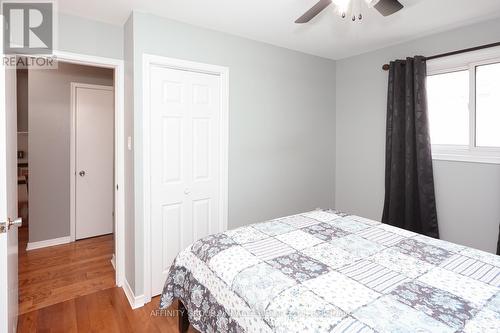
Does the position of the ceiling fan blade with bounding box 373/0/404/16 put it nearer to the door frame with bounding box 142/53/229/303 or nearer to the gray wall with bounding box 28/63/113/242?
the door frame with bounding box 142/53/229/303

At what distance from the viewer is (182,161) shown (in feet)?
8.47

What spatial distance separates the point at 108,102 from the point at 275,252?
10.9ft

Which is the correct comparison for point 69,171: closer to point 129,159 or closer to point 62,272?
point 62,272

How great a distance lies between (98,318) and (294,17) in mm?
2893

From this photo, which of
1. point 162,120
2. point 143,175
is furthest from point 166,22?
point 143,175

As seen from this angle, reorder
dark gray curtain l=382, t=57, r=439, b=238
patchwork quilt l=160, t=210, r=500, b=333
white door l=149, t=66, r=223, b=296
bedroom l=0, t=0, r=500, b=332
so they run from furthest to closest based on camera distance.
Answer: dark gray curtain l=382, t=57, r=439, b=238
white door l=149, t=66, r=223, b=296
bedroom l=0, t=0, r=500, b=332
patchwork quilt l=160, t=210, r=500, b=333

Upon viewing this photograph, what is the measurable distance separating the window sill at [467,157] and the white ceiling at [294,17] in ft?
3.84

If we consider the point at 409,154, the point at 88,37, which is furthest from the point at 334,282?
the point at 88,37

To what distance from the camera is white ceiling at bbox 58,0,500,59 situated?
217 cm

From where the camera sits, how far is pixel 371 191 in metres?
3.40

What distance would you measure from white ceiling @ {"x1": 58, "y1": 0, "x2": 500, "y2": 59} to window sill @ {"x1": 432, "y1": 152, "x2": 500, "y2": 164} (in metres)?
1.17

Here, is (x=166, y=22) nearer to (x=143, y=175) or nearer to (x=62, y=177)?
(x=143, y=175)

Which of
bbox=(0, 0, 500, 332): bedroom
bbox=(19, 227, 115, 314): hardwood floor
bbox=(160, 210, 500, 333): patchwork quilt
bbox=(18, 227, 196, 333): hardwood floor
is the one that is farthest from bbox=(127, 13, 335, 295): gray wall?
bbox=(160, 210, 500, 333): patchwork quilt

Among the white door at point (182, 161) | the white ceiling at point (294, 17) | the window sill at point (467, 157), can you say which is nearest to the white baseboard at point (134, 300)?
the white door at point (182, 161)
